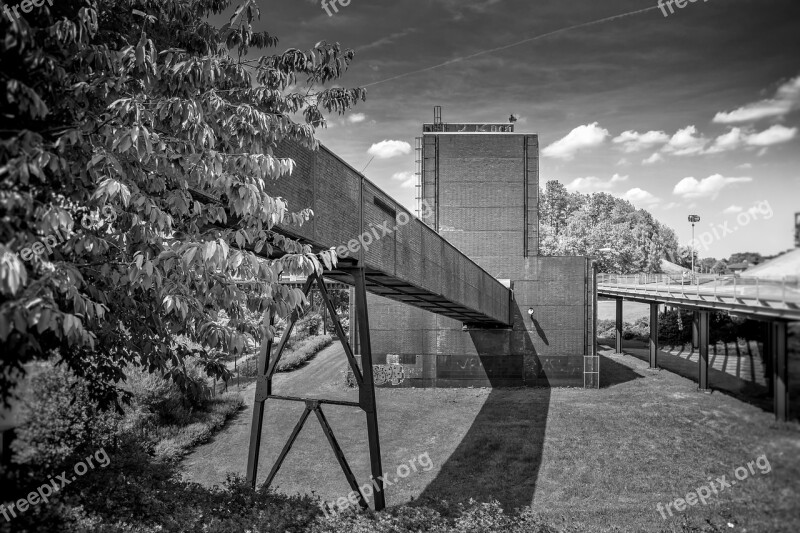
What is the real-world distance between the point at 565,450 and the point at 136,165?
1944cm

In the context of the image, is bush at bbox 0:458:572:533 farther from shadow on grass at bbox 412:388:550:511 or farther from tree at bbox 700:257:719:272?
tree at bbox 700:257:719:272

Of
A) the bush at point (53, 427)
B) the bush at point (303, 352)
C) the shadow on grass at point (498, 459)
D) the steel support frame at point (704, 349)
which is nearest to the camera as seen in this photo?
the steel support frame at point (704, 349)

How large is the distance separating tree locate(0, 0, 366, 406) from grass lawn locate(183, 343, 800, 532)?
5175mm

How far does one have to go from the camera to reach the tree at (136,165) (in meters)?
4.94

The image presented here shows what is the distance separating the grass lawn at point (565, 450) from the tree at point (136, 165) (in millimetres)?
5175

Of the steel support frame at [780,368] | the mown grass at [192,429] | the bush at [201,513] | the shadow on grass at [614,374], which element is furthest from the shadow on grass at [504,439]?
the mown grass at [192,429]

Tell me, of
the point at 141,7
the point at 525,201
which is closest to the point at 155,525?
the point at 141,7

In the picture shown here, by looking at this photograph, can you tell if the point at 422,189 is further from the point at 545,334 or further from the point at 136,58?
the point at 136,58

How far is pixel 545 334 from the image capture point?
3459 cm

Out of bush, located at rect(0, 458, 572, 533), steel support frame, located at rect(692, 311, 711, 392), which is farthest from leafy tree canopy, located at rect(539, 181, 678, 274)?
steel support frame, located at rect(692, 311, 711, 392)

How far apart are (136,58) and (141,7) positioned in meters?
3.29

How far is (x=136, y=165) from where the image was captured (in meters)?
6.40

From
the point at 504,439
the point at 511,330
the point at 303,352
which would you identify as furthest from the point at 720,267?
the point at 303,352

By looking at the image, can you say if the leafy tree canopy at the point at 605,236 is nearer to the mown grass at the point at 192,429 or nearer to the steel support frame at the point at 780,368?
the mown grass at the point at 192,429
